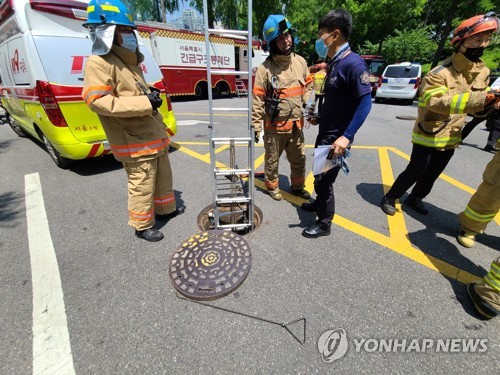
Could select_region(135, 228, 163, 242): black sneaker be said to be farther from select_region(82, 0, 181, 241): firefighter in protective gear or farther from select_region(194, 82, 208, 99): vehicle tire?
select_region(194, 82, 208, 99): vehicle tire

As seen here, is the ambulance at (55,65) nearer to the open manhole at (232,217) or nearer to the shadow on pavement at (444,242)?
the open manhole at (232,217)

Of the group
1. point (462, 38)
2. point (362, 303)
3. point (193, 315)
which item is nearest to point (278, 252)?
point (362, 303)

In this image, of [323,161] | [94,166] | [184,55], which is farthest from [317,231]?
[184,55]

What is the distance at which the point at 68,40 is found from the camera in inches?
129

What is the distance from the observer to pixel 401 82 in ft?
35.7

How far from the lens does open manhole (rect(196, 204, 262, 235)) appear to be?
261 cm

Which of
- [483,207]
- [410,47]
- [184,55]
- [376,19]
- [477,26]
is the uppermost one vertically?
[376,19]

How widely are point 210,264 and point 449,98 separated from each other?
234 centimetres

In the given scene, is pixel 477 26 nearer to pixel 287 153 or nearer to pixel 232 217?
pixel 287 153

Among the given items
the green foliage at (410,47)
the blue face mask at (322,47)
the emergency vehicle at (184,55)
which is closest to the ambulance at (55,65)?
the blue face mask at (322,47)

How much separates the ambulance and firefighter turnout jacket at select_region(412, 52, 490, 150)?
4.03 m

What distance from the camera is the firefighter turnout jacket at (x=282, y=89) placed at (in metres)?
2.62

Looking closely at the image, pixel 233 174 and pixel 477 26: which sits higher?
pixel 477 26

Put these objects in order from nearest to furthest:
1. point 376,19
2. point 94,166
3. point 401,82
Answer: point 94,166
point 401,82
point 376,19
